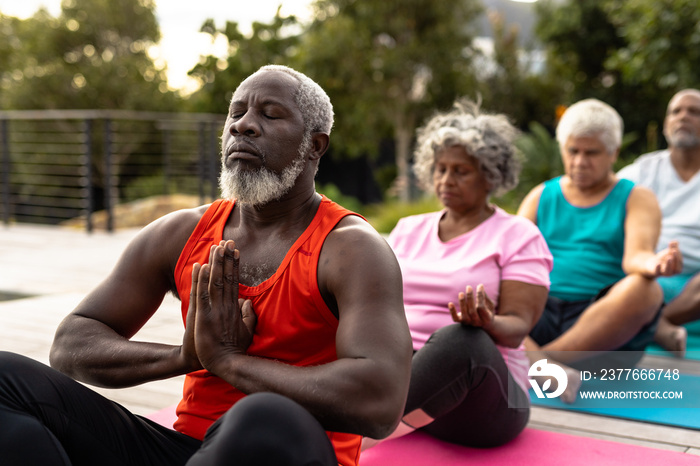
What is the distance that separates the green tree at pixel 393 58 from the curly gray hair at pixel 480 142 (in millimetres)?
7649

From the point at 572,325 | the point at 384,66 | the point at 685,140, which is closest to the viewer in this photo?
the point at 572,325

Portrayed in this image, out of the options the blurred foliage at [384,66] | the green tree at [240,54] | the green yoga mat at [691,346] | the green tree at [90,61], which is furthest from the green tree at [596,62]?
the green tree at [90,61]

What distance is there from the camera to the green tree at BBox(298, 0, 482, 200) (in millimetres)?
10070

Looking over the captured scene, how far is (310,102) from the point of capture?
138cm

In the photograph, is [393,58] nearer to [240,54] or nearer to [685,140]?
[240,54]

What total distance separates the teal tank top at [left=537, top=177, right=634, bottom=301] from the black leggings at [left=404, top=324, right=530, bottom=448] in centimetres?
88

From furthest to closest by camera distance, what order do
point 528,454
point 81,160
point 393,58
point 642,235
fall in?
1. point 81,160
2. point 393,58
3. point 642,235
4. point 528,454

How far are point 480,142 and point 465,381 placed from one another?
0.72 meters

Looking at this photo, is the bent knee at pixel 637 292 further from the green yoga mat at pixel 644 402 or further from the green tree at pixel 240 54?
the green tree at pixel 240 54

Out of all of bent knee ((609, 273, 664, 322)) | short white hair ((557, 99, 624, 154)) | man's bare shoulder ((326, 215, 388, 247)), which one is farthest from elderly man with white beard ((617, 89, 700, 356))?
man's bare shoulder ((326, 215, 388, 247))

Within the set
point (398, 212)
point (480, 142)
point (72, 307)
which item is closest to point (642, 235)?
point (480, 142)

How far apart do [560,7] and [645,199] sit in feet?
37.1

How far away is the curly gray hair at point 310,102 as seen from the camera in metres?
1.37

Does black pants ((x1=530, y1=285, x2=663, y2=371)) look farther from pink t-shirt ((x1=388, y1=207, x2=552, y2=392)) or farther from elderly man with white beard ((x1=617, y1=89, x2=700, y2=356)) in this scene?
pink t-shirt ((x1=388, y1=207, x2=552, y2=392))
